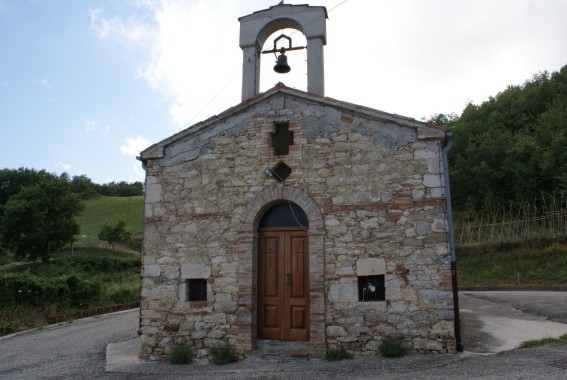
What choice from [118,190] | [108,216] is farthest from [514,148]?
[118,190]

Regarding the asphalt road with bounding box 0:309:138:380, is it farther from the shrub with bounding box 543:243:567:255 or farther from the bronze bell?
the shrub with bounding box 543:243:567:255

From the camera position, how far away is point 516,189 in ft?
88.7

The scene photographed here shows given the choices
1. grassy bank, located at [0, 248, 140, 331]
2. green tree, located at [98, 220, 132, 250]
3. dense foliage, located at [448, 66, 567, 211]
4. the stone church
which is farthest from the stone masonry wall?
green tree, located at [98, 220, 132, 250]

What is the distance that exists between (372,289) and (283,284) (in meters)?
1.58

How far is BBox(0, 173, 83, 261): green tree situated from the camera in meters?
26.0

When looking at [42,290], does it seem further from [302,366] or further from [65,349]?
[302,366]

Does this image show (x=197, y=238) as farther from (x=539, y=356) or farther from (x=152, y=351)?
(x=539, y=356)

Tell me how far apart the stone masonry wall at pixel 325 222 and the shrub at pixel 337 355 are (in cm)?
12

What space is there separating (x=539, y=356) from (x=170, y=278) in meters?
6.16

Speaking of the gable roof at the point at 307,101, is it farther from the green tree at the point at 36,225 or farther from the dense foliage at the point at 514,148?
the green tree at the point at 36,225

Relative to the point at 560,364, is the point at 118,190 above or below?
above


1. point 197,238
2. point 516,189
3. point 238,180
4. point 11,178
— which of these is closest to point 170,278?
point 197,238

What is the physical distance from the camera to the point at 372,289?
7.36 meters

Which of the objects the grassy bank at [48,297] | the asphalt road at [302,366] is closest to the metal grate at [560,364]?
the asphalt road at [302,366]
